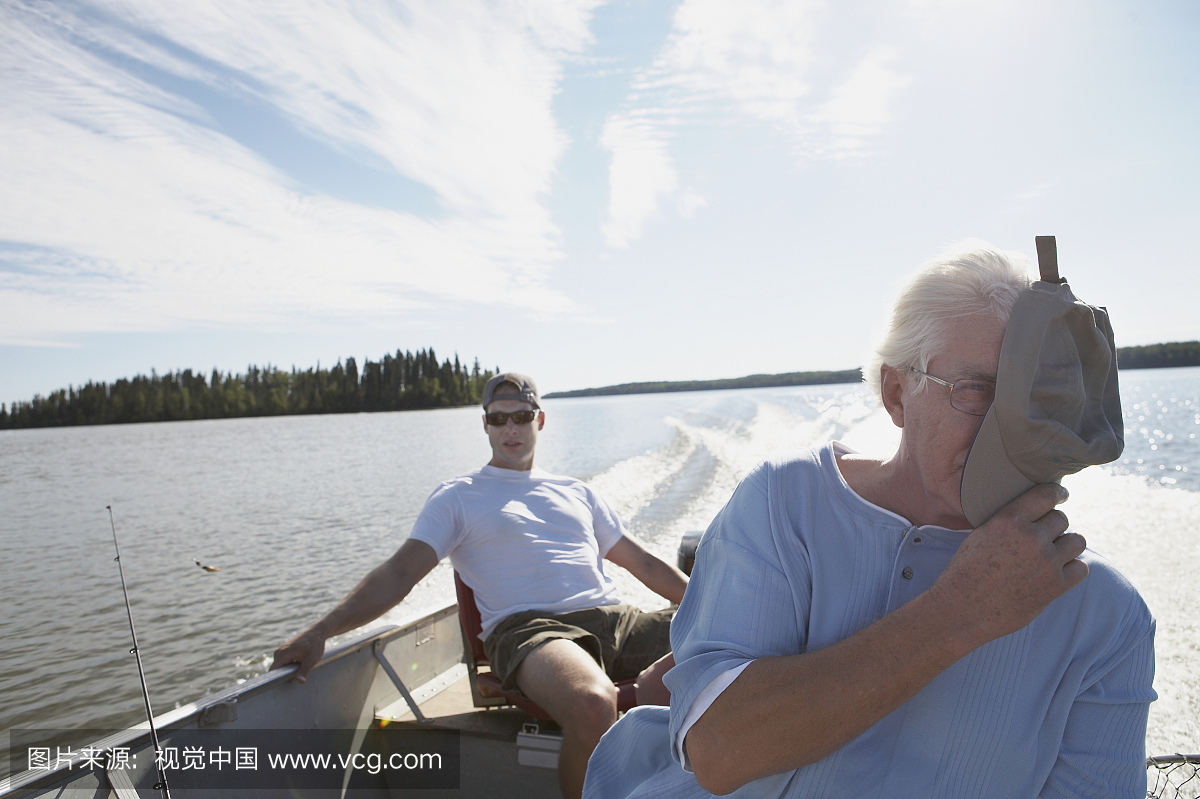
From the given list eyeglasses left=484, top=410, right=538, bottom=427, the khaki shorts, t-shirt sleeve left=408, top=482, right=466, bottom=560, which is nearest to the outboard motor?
the khaki shorts

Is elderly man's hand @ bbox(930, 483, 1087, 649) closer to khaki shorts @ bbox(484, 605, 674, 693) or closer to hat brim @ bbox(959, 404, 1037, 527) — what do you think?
hat brim @ bbox(959, 404, 1037, 527)

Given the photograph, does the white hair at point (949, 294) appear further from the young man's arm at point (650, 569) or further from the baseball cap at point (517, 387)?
Result: the baseball cap at point (517, 387)

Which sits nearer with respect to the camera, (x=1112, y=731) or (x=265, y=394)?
(x=1112, y=731)

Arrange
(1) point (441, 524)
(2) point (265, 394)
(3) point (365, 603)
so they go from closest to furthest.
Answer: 1. (3) point (365, 603)
2. (1) point (441, 524)
3. (2) point (265, 394)

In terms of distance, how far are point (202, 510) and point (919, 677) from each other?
47.9ft

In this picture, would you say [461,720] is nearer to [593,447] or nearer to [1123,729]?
[1123,729]

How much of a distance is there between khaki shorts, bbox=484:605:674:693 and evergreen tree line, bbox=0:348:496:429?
247 ft

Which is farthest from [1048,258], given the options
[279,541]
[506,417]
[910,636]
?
[279,541]

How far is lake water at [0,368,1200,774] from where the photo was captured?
5535 millimetres

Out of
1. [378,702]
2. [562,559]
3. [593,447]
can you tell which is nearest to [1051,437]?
[562,559]

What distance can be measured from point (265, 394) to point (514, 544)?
263ft

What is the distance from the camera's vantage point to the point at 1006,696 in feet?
3.44

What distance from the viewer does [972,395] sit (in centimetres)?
100

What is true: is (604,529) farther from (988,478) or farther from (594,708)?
(988,478)
